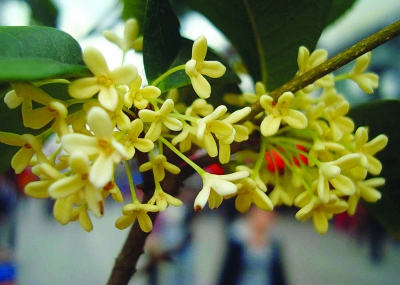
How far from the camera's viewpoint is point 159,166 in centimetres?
36

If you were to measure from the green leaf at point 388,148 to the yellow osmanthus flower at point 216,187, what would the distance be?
30cm

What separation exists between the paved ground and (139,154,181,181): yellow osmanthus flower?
1.03m

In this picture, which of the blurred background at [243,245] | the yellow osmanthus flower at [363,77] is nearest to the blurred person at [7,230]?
the blurred background at [243,245]

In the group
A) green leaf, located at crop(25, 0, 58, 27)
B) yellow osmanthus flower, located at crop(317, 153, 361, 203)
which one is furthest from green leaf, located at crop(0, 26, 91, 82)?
green leaf, located at crop(25, 0, 58, 27)

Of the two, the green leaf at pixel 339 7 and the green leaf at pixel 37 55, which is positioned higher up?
the green leaf at pixel 37 55

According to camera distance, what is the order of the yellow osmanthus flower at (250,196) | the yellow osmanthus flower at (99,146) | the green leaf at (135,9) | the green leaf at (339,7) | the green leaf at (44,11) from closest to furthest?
the yellow osmanthus flower at (99,146) < the yellow osmanthus flower at (250,196) < the green leaf at (135,9) < the green leaf at (339,7) < the green leaf at (44,11)

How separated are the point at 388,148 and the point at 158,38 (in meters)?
0.37

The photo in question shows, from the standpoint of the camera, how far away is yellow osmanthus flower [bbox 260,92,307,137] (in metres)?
Answer: 0.35

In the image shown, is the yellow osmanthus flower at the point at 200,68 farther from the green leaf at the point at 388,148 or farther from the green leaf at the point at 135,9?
the green leaf at the point at 388,148

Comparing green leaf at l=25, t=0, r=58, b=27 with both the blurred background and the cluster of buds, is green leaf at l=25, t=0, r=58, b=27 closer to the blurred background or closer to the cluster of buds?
the cluster of buds

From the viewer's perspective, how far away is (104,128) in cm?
24

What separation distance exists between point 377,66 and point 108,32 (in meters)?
1.08

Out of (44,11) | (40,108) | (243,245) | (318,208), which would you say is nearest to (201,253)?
(243,245)

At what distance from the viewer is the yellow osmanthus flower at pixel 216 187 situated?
29 cm
